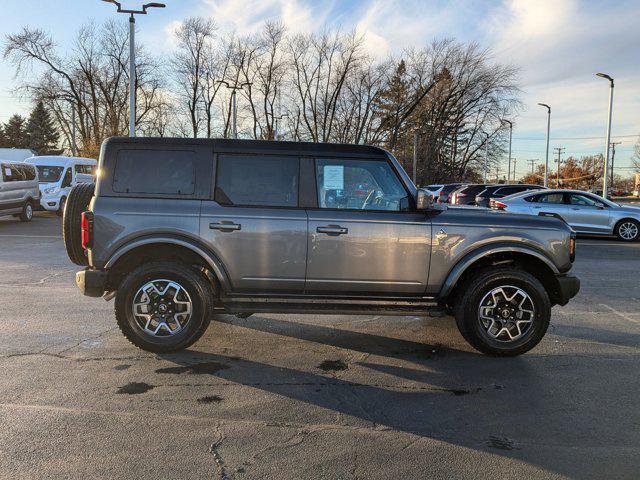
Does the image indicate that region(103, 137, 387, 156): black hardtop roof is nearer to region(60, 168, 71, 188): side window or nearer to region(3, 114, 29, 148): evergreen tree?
region(60, 168, 71, 188): side window

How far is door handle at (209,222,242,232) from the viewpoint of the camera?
472 centimetres

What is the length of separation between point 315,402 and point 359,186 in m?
2.09

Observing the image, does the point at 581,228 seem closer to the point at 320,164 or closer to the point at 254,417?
the point at 320,164

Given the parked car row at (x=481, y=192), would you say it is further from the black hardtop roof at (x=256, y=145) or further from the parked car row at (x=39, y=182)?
the parked car row at (x=39, y=182)

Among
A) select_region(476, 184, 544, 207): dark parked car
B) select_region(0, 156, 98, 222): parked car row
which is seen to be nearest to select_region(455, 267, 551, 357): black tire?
select_region(0, 156, 98, 222): parked car row

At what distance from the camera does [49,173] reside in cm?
2164

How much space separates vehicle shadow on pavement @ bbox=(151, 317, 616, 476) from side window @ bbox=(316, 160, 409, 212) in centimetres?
145

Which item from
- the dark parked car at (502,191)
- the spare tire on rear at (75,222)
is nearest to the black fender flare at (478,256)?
the spare tire on rear at (75,222)

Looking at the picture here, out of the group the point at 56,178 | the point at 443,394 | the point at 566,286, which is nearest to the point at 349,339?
the point at 443,394

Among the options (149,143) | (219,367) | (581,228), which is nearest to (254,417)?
(219,367)

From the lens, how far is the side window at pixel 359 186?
488 cm

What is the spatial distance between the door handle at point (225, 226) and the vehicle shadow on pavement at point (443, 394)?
3.93ft

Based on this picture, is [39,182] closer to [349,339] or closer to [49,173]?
[49,173]

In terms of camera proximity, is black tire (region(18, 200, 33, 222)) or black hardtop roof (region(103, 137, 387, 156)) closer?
black hardtop roof (region(103, 137, 387, 156))
